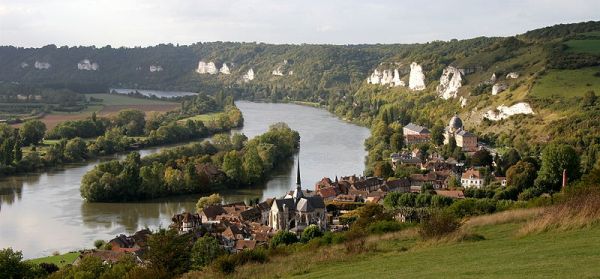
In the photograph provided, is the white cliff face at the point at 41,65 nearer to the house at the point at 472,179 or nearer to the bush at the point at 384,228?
the house at the point at 472,179

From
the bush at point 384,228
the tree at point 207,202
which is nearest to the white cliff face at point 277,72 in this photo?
the tree at point 207,202

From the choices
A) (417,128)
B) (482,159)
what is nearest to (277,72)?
Result: (417,128)

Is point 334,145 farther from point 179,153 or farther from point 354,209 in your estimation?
point 354,209

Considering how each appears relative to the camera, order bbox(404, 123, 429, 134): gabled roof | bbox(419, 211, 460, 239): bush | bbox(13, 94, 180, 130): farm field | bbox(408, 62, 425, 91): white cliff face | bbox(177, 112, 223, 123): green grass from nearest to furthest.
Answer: bbox(419, 211, 460, 239): bush → bbox(404, 123, 429, 134): gabled roof → bbox(13, 94, 180, 130): farm field → bbox(177, 112, 223, 123): green grass → bbox(408, 62, 425, 91): white cliff face

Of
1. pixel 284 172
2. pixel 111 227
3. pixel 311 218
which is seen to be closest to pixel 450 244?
pixel 311 218

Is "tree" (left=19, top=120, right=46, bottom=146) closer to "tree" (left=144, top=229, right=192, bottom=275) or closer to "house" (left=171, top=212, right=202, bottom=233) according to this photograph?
"house" (left=171, top=212, right=202, bottom=233)

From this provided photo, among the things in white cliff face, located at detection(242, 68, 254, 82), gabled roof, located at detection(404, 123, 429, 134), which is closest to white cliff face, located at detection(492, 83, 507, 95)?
gabled roof, located at detection(404, 123, 429, 134)
